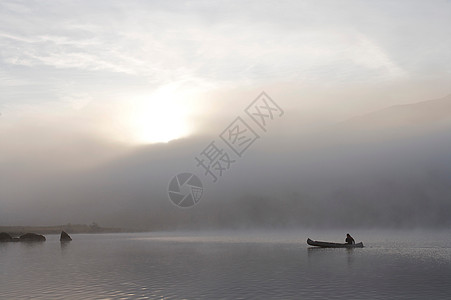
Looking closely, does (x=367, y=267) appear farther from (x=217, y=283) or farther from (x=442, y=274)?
(x=217, y=283)

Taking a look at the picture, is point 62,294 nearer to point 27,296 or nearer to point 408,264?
point 27,296

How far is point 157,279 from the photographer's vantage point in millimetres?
47969

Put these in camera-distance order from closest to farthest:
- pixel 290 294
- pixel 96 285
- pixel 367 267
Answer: pixel 290 294
pixel 96 285
pixel 367 267

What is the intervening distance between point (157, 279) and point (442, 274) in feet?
107

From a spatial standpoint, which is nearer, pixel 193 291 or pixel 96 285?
pixel 193 291

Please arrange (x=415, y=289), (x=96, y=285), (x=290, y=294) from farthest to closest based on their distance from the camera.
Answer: (x=96, y=285) → (x=415, y=289) → (x=290, y=294)

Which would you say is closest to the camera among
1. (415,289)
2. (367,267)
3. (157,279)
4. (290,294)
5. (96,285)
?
(290,294)

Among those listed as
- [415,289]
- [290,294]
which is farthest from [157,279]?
[415,289]

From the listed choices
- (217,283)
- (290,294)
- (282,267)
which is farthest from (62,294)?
(282,267)

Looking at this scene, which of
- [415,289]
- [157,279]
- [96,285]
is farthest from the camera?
[157,279]

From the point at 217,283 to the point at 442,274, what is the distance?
87.0ft

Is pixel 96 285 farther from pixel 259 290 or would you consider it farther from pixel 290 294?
pixel 290 294

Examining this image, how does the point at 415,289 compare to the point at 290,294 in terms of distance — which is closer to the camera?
the point at 290,294

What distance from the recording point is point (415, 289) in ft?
131
